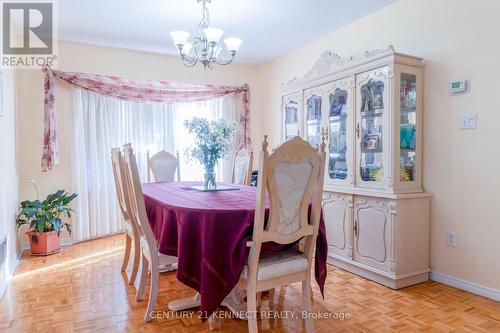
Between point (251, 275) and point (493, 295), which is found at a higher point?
point (251, 275)

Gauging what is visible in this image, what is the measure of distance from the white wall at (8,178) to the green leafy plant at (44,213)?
4.5 inches

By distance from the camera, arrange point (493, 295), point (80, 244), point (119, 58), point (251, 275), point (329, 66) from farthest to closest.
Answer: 1. point (119, 58)
2. point (80, 244)
3. point (329, 66)
4. point (493, 295)
5. point (251, 275)

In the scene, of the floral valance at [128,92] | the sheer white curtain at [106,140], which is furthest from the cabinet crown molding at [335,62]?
the sheer white curtain at [106,140]

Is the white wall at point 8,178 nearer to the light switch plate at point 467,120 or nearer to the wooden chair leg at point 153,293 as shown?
the wooden chair leg at point 153,293

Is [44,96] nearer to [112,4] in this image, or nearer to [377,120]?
[112,4]

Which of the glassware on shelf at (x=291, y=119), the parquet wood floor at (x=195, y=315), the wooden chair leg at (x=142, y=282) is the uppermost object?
the glassware on shelf at (x=291, y=119)

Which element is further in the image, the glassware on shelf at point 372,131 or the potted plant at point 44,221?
the potted plant at point 44,221

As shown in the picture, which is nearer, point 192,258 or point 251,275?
point 251,275

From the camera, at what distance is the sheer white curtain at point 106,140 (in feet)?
13.6

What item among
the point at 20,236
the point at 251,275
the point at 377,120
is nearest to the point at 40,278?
the point at 20,236

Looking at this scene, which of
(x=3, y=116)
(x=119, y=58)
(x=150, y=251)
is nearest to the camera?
(x=150, y=251)

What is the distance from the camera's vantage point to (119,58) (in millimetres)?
4422

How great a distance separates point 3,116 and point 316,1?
3028 millimetres

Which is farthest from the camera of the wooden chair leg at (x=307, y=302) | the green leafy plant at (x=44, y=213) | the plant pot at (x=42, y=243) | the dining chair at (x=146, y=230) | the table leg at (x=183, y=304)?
the plant pot at (x=42, y=243)
